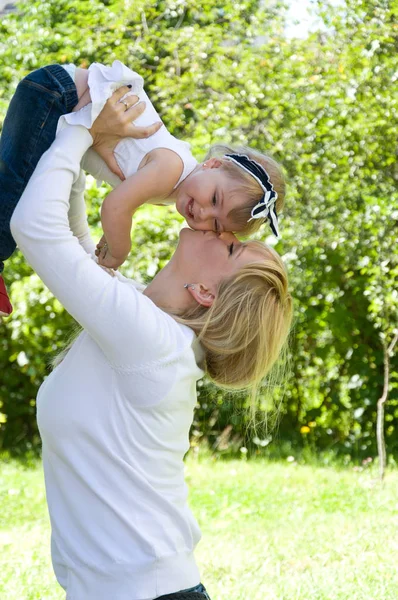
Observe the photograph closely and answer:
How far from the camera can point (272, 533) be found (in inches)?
180

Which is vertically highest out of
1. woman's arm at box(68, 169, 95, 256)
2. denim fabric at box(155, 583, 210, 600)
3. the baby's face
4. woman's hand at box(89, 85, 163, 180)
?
woman's hand at box(89, 85, 163, 180)

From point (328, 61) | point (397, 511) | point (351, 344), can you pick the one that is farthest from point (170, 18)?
point (397, 511)

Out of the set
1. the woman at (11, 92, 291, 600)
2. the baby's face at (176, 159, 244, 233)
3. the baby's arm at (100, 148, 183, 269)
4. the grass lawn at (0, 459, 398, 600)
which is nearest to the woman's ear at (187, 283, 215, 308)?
the woman at (11, 92, 291, 600)

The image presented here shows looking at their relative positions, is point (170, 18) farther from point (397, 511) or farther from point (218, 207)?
point (218, 207)

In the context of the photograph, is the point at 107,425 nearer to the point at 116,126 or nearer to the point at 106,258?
the point at 106,258

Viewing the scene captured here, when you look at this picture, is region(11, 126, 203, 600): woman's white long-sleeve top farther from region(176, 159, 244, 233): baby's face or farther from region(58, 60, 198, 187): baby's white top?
region(176, 159, 244, 233): baby's face

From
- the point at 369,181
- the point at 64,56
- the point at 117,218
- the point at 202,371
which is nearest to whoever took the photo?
the point at 202,371

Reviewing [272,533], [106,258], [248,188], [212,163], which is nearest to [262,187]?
[248,188]

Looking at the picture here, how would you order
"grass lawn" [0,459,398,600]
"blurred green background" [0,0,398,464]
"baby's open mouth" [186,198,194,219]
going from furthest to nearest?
"blurred green background" [0,0,398,464], "grass lawn" [0,459,398,600], "baby's open mouth" [186,198,194,219]

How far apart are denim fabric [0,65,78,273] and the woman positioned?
8.5 inches

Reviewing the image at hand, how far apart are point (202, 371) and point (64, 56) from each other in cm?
596

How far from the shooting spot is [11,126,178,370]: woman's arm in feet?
5.40

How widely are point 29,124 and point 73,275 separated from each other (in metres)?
0.55

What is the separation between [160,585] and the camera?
175cm
